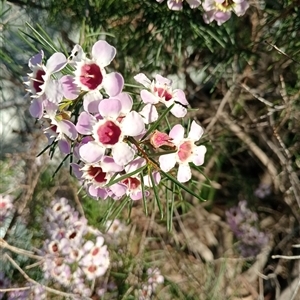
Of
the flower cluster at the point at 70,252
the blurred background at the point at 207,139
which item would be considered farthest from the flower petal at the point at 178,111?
the flower cluster at the point at 70,252

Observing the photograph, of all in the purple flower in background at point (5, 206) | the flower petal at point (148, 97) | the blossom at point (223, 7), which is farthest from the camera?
the purple flower in background at point (5, 206)

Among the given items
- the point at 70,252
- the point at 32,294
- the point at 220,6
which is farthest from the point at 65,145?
the point at 32,294

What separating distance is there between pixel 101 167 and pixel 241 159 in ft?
5.04

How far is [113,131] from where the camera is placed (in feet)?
3.02

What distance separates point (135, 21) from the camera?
71.6 inches

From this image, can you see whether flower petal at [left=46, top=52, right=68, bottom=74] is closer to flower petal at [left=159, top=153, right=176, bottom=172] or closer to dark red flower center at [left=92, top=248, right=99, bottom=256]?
flower petal at [left=159, top=153, right=176, bottom=172]

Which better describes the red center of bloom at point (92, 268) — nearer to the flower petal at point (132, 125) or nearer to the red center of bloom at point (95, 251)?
the red center of bloom at point (95, 251)

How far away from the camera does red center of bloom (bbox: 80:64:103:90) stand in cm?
95

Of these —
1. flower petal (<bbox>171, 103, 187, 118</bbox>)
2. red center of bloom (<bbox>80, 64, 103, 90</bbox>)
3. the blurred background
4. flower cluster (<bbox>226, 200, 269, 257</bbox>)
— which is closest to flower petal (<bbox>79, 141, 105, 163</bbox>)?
red center of bloom (<bbox>80, 64, 103, 90</bbox>)

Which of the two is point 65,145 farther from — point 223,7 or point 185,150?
point 223,7

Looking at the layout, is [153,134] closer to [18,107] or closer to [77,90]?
[77,90]

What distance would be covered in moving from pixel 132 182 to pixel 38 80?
275 millimetres

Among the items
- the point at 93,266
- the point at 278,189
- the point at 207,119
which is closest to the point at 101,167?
the point at 93,266

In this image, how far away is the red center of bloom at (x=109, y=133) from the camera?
0.92 m
